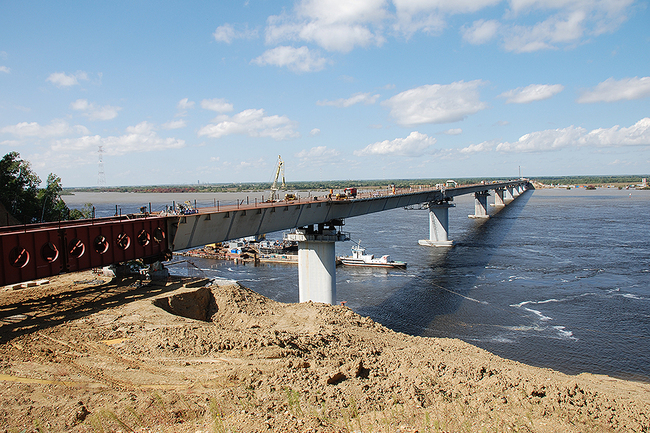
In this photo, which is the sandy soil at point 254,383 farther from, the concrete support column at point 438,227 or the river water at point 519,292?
the concrete support column at point 438,227

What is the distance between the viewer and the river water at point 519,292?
31547 millimetres

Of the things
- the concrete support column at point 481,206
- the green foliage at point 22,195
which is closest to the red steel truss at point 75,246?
the green foliage at point 22,195

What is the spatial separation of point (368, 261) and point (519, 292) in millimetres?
23269

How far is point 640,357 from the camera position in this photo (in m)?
29.4

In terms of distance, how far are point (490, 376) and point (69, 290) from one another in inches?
985

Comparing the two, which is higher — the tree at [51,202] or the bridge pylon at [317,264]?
the tree at [51,202]

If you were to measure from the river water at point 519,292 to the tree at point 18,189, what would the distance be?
879 inches

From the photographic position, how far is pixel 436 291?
4884 cm

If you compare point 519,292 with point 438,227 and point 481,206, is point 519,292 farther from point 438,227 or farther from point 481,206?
point 481,206

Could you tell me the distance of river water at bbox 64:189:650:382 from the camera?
3155 centimetres

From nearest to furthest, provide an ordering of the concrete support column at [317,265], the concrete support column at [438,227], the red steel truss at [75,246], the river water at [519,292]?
1. the red steel truss at [75,246]
2. the river water at [519,292]
3. the concrete support column at [317,265]
4. the concrete support column at [438,227]

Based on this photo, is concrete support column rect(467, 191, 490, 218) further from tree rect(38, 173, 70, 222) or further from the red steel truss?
the red steel truss

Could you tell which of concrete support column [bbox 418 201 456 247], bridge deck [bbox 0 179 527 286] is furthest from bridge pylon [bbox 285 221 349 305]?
concrete support column [bbox 418 201 456 247]

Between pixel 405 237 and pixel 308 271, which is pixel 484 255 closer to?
pixel 405 237
